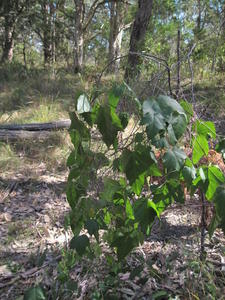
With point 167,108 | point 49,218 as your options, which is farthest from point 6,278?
point 167,108

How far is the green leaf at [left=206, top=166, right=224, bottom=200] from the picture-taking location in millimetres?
1179

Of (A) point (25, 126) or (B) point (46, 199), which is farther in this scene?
(A) point (25, 126)

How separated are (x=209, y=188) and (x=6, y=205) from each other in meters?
1.96

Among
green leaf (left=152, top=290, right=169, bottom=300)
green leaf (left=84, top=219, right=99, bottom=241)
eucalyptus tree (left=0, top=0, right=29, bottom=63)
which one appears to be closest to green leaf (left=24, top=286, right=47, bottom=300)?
green leaf (left=84, top=219, right=99, bottom=241)

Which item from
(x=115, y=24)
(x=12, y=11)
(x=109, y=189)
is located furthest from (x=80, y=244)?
(x=115, y=24)

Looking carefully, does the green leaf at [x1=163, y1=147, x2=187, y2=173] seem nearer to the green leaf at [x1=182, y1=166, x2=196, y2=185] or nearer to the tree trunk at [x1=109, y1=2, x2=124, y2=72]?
the green leaf at [x1=182, y1=166, x2=196, y2=185]

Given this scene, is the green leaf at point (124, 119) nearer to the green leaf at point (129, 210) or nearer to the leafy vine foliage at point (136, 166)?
the leafy vine foliage at point (136, 166)

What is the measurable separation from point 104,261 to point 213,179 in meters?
0.96

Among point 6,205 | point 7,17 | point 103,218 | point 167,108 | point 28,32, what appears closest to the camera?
point 167,108

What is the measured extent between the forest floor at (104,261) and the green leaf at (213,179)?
503mm

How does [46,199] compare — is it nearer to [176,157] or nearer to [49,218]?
[49,218]

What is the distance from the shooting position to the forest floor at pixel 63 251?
1.59 meters

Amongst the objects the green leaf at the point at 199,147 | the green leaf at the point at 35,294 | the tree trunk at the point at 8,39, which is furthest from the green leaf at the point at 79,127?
the tree trunk at the point at 8,39

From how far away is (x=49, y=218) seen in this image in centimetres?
247
